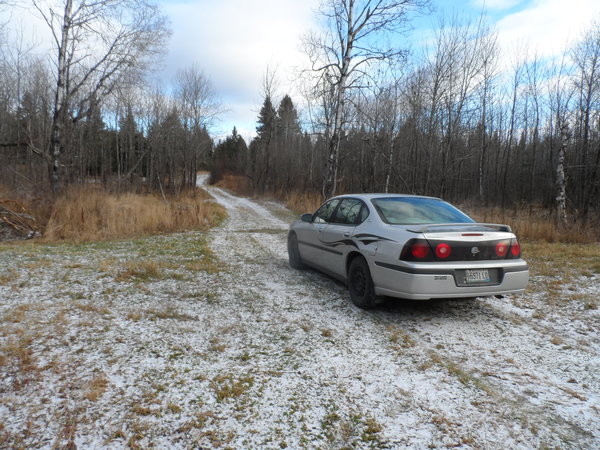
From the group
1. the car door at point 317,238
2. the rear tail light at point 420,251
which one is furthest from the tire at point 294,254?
the rear tail light at point 420,251

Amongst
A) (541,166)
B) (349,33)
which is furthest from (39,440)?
(541,166)

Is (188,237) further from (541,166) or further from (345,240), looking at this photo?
(541,166)

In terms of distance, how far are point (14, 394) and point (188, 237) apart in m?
7.91

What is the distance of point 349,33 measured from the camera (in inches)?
497

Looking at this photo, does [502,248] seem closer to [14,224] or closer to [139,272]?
[139,272]

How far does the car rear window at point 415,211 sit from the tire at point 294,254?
2.27 metres

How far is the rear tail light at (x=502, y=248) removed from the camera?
13.5 feet

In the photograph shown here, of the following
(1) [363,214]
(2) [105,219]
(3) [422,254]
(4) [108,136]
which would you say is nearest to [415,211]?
(1) [363,214]

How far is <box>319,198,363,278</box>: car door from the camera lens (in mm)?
5064

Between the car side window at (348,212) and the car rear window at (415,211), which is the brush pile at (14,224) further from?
the car rear window at (415,211)

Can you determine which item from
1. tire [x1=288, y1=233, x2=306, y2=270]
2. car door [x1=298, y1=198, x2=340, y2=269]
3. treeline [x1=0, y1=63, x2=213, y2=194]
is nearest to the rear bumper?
car door [x1=298, y1=198, x2=340, y2=269]

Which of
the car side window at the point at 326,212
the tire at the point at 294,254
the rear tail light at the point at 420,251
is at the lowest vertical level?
the tire at the point at 294,254

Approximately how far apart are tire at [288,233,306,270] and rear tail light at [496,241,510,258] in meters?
3.53

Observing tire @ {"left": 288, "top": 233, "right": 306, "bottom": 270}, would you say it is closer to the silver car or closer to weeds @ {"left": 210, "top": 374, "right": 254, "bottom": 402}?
the silver car
